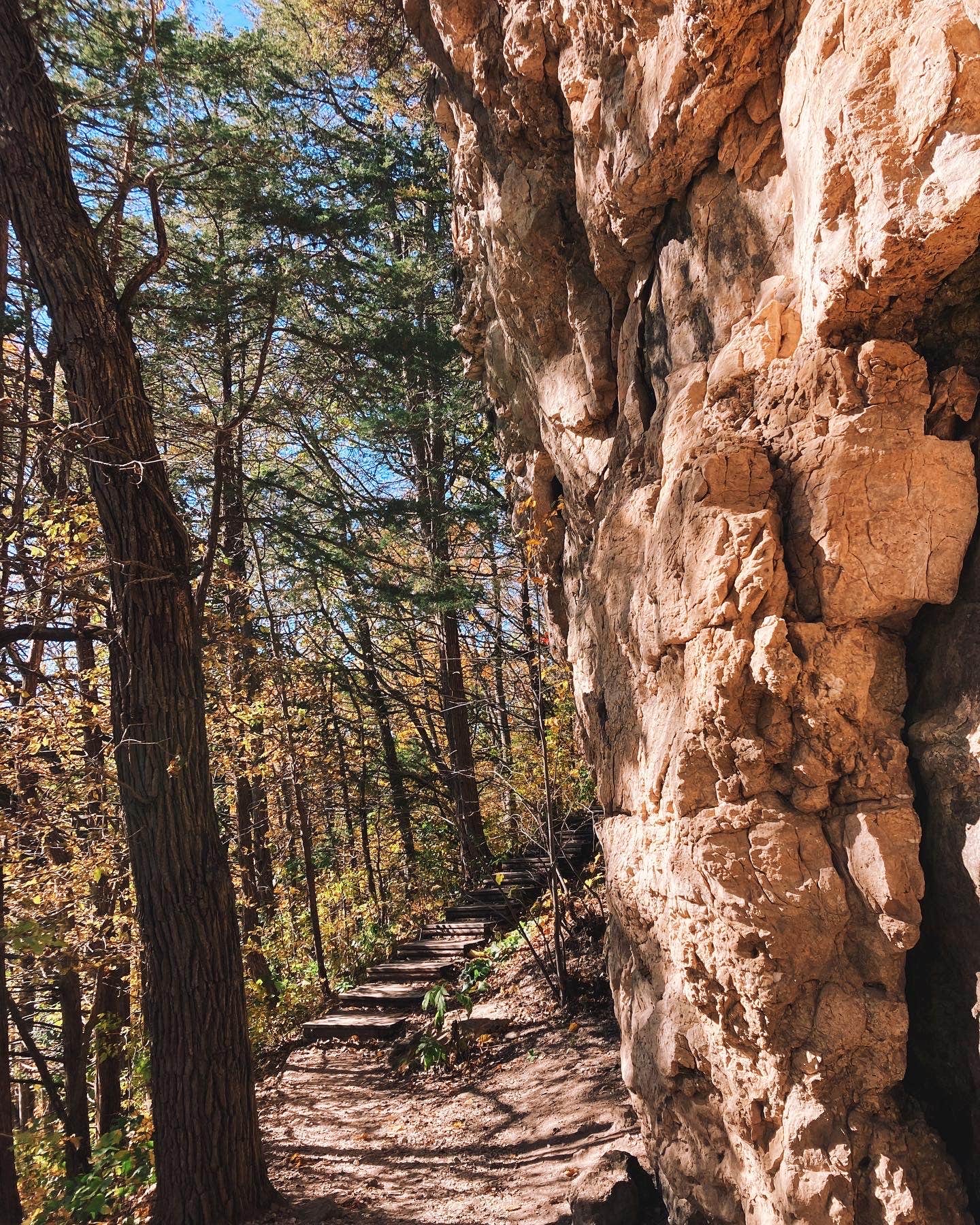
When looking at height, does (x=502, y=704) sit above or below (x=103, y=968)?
above

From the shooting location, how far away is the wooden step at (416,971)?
9109 mm

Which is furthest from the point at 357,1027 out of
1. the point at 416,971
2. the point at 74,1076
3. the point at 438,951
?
the point at 74,1076

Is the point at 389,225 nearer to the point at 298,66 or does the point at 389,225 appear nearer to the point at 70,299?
the point at 298,66

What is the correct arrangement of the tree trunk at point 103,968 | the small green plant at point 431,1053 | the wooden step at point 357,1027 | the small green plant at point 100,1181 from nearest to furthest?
the small green plant at point 100,1181, the small green plant at point 431,1053, the tree trunk at point 103,968, the wooden step at point 357,1027

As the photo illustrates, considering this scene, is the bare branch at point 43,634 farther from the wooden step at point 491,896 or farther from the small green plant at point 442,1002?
the wooden step at point 491,896

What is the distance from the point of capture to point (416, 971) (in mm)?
9188

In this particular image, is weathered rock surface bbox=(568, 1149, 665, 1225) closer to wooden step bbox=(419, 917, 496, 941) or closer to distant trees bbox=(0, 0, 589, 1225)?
distant trees bbox=(0, 0, 589, 1225)

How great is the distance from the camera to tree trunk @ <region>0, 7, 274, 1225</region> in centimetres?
503

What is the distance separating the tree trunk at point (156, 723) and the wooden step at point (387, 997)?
359 centimetres

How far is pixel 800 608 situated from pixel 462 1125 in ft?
16.6

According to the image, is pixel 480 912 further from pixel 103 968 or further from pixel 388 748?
pixel 388 748

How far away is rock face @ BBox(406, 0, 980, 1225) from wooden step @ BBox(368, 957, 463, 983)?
16.7ft

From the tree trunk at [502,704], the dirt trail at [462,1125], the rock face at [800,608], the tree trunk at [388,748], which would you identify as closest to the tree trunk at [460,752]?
the tree trunk at [502,704]

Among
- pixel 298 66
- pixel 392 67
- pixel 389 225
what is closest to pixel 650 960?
pixel 392 67
